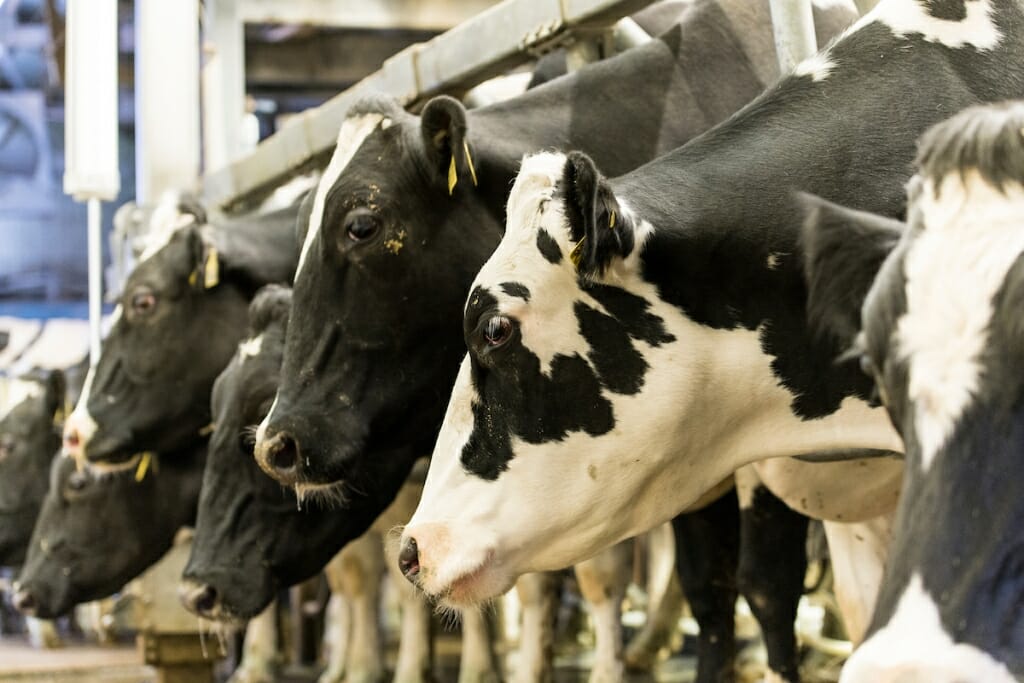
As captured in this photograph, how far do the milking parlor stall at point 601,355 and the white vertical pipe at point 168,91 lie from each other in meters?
0.45

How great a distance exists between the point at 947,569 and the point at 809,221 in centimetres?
62

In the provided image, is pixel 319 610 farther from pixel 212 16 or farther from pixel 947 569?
pixel 947 569

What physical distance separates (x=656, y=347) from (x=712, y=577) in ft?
5.22

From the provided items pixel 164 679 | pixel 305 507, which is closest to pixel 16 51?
pixel 164 679

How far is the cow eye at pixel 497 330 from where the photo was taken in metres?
2.96

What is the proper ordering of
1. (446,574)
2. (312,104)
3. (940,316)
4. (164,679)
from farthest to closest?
(312,104) < (164,679) < (446,574) < (940,316)

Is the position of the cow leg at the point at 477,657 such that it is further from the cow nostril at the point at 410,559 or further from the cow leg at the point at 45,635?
the cow leg at the point at 45,635

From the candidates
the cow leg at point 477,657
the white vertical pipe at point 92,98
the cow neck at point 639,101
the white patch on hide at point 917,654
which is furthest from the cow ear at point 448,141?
the white vertical pipe at point 92,98

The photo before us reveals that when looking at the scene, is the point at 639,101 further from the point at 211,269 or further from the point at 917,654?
the point at 917,654

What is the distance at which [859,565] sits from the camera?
3.98 meters

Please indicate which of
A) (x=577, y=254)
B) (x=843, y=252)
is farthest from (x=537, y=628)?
(x=843, y=252)

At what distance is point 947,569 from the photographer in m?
1.78

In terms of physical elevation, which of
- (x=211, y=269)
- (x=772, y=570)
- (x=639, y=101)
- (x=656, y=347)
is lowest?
(x=772, y=570)

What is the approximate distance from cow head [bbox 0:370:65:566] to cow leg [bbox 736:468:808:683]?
4775 millimetres
